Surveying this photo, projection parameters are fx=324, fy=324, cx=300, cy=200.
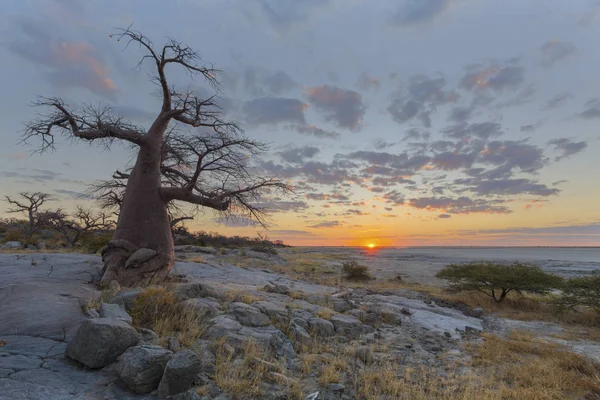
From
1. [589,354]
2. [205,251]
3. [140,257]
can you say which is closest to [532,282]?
[589,354]

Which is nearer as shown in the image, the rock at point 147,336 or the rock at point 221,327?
the rock at point 147,336

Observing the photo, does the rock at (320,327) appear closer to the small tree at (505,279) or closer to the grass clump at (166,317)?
the grass clump at (166,317)

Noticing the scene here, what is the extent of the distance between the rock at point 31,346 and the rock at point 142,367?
3.77 ft

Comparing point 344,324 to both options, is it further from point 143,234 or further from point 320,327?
point 143,234

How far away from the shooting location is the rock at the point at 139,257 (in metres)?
9.84

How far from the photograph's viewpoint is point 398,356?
287 inches

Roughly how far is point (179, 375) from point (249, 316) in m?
3.43

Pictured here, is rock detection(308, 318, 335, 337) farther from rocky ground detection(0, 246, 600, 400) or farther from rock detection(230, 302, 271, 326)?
rock detection(230, 302, 271, 326)

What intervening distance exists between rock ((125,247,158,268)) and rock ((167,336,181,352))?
16.7 feet

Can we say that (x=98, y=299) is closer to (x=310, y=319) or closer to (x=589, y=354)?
(x=310, y=319)

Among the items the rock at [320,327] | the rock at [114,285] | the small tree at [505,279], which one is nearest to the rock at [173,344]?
the rock at [320,327]

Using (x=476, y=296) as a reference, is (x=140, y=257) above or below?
above

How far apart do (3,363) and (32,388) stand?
0.84 meters

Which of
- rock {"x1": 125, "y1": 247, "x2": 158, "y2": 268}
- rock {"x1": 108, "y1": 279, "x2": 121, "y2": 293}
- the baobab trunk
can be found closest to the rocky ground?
rock {"x1": 108, "y1": 279, "x2": 121, "y2": 293}
